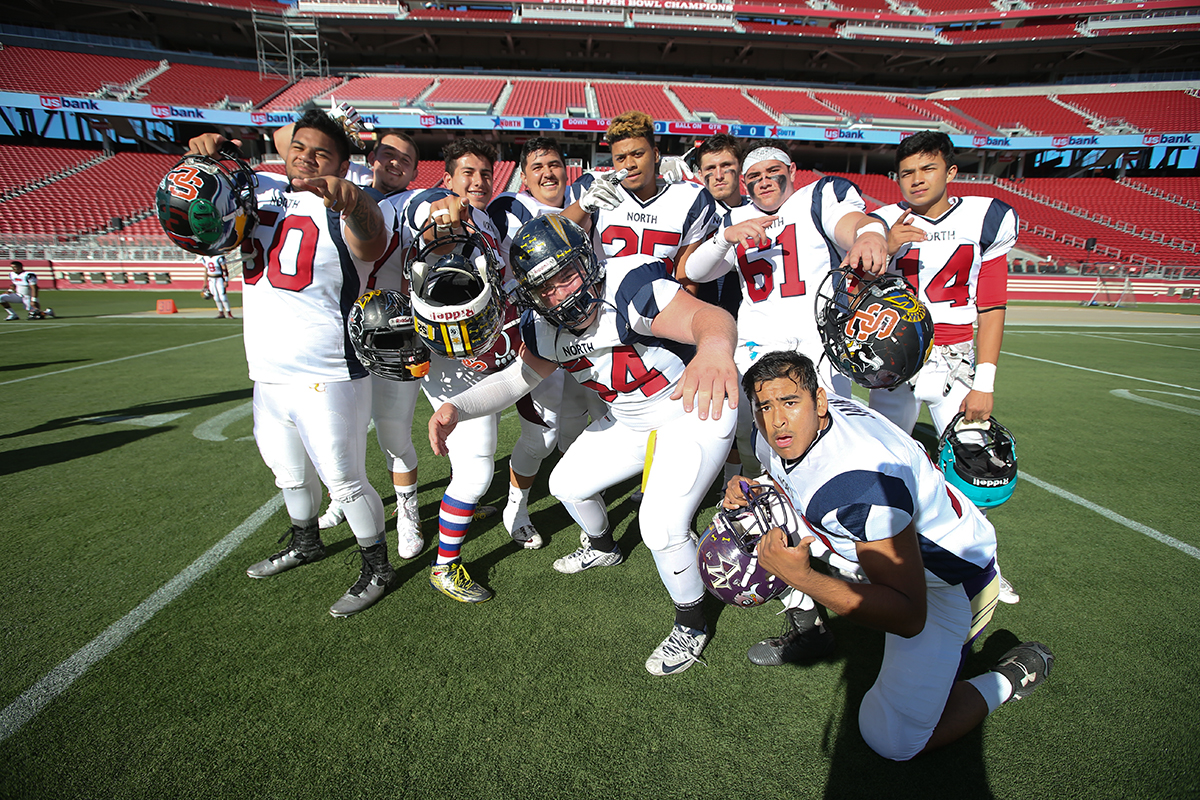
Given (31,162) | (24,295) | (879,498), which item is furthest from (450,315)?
(31,162)

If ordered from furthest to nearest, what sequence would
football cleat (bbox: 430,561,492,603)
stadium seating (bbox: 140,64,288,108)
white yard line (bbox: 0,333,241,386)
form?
stadium seating (bbox: 140,64,288,108), white yard line (bbox: 0,333,241,386), football cleat (bbox: 430,561,492,603)

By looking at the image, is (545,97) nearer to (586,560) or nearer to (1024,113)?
(1024,113)

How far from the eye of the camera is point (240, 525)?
3994 mm

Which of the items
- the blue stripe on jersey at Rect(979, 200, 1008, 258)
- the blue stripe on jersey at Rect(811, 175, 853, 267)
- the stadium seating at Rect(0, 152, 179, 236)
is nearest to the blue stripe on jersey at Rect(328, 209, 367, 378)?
the blue stripe on jersey at Rect(811, 175, 853, 267)

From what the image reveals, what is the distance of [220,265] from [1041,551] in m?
19.5

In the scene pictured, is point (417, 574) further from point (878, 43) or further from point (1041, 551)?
point (878, 43)

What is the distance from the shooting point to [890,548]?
1883mm

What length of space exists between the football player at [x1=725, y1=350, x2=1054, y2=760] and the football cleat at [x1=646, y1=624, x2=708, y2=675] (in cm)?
77

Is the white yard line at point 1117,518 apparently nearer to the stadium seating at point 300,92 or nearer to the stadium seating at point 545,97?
the stadium seating at point 545,97

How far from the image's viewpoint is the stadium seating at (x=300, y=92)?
103ft

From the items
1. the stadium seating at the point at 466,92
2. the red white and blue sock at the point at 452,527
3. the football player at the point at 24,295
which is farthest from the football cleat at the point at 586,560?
the stadium seating at the point at 466,92

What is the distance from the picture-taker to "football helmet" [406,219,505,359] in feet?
7.79

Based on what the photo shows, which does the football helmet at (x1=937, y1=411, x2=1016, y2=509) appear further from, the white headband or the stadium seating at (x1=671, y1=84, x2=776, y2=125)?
the stadium seating at (x1=671, y1=84, x2=776, y2=125)

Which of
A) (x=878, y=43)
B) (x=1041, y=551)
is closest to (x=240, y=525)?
(x=1041, y=551)
